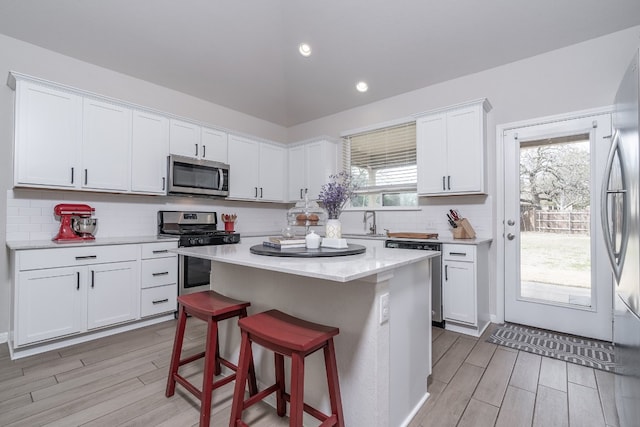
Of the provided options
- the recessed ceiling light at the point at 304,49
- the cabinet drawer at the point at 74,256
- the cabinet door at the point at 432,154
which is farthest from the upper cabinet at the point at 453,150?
the cabinet drawer at the point at 74,256

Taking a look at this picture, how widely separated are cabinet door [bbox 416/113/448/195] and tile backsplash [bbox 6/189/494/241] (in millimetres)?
303

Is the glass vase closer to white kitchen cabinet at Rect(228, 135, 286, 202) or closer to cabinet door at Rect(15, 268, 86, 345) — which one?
cabinet door at Rect(15, 268, 86, 345)

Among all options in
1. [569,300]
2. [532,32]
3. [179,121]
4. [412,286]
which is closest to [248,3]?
[179,121]

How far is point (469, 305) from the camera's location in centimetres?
297

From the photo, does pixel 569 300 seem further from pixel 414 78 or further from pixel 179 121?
pixel 179 121

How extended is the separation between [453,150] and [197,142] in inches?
124

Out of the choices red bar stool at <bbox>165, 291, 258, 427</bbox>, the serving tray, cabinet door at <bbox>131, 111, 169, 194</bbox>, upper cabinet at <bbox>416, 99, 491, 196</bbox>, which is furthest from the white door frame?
cabinet door at <bbox>131, 111, 169, 194</bbox>

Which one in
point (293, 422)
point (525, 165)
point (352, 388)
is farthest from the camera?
point (525, 165)

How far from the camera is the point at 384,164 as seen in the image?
4.34 m

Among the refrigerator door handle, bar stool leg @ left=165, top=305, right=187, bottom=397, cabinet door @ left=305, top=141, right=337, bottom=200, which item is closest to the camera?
the refrigerator door handle

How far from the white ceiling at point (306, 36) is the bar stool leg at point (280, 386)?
3401 mm

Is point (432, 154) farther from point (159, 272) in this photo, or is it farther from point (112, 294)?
point (112, 294)

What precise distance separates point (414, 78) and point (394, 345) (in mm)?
3445

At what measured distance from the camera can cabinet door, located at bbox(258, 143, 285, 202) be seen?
4788 millimetres
